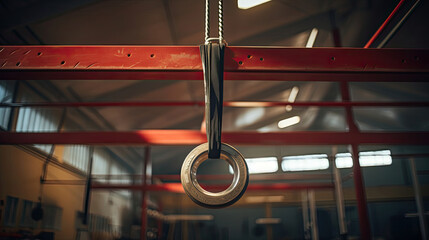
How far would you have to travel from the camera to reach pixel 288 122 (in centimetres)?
1240

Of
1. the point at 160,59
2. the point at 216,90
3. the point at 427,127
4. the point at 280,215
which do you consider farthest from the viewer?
the point at 280,215

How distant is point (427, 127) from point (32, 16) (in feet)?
34.4

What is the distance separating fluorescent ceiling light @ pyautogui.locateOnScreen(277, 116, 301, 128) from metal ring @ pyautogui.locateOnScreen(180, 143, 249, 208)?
10.6 m

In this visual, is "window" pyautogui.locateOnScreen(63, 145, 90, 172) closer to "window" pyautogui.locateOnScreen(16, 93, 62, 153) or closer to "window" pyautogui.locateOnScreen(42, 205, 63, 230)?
"window" pyautogui.locateOnScreen(16, 93, 62, 153)

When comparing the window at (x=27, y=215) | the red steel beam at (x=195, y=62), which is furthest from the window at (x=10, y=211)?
the red steel beam at (x=195, y=62)

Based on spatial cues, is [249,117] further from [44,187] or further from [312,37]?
[44,187]

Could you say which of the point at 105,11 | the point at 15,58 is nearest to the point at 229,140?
the point at 105,11

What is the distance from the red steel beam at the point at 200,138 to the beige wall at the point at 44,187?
6.02ft

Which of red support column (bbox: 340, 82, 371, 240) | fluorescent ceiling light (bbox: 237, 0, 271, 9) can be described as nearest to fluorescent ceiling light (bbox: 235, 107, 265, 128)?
fluorescent ceiling light (bbox: 237, 0, 271, 9)

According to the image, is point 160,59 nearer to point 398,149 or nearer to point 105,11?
point 105,11

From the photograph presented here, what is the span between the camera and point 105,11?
14.7 ft

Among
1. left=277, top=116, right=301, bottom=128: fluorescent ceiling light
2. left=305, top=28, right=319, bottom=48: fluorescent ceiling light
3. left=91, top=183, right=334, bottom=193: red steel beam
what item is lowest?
left=91, top=183, right=334, bottom=193: red steel beam

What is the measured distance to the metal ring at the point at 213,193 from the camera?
5.20 feet

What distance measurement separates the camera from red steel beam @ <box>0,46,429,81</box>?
175 centimetres
